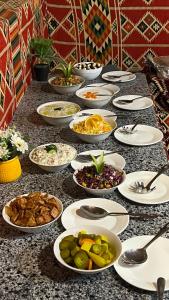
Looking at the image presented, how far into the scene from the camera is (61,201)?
51.8 inches

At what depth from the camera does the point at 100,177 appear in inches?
53.0

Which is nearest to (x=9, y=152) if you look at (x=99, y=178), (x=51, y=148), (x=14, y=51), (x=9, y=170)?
(x=9, y=170)

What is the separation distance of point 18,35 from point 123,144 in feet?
2.89

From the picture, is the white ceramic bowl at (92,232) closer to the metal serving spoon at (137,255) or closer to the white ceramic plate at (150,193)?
the metal serving spoon at (137,255)

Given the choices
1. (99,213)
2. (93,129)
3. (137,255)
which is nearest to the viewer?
(137,255)

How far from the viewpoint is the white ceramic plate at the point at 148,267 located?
0.99m

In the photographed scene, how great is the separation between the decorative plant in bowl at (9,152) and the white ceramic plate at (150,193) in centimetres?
37

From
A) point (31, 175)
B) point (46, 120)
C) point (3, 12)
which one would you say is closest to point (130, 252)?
point (31, 175)

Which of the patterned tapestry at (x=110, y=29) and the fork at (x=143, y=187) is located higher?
the patterned tapestry at (x=110, y=29)

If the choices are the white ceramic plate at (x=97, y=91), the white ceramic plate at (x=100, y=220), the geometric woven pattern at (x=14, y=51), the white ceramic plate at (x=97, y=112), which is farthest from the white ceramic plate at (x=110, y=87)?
the white ceramic plate at (x=100, y=220)

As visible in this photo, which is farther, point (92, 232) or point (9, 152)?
point (9, 152)

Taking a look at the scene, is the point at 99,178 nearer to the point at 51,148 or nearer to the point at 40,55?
the point at 51,148

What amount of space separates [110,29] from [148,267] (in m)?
2.19

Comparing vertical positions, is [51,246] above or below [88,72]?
below
